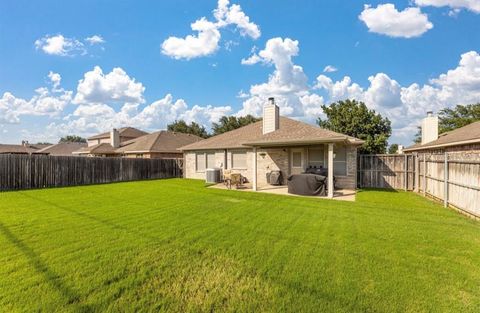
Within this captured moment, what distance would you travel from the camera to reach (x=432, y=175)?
1019 cm

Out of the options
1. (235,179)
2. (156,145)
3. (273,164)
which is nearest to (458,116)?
(273,164)

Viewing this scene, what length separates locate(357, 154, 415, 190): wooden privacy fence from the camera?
1277cm

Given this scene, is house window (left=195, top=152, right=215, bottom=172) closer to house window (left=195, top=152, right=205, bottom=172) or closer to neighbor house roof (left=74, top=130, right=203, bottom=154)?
house window (left=195, top=152, right=205, bottom=172)

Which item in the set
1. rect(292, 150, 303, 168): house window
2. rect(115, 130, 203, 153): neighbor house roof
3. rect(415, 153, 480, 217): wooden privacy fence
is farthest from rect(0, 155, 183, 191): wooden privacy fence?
rect(415, 153, 480, 217): wooden privacy fence

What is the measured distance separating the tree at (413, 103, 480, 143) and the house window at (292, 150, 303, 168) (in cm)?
2723

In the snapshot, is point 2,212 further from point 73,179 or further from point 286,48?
point 286,48

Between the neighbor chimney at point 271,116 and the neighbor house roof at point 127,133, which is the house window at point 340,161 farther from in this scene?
the neighbor house roof at point 127,133

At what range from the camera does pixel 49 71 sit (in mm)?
19234

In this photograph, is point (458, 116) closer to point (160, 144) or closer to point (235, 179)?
point (235, 179)

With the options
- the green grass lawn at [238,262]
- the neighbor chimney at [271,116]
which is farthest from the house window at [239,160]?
the green grass lawn at [238,262]

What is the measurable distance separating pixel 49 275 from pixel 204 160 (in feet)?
50.6

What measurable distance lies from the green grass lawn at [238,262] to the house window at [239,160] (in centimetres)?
955

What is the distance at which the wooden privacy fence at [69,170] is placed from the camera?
13.2 metres

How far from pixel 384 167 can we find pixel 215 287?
1291 centimetres
